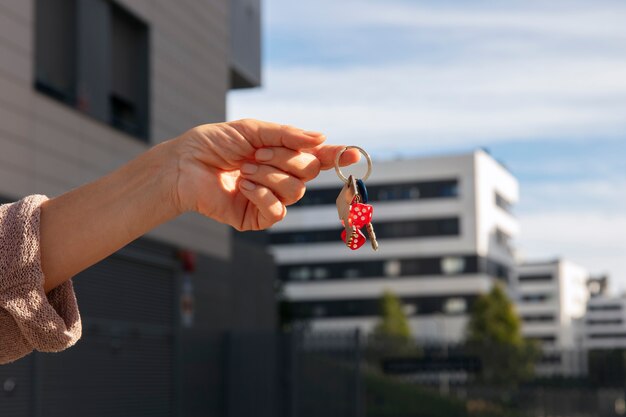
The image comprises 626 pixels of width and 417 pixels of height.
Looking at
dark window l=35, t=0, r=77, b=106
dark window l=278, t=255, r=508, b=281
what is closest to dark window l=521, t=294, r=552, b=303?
dark window l=278, t=255, r=508, b=281

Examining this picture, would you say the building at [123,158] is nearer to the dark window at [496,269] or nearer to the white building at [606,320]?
the dark window at [496,269]

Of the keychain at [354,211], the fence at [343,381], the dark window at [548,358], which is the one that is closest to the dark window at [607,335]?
the fence at [343,381]

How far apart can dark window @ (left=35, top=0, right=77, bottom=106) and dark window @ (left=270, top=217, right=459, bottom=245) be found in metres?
66.5

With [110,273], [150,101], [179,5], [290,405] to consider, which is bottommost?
[290,405]

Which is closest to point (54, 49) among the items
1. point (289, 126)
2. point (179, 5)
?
point (179, 5)

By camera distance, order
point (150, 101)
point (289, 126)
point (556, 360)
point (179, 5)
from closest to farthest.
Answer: point (289, 126) → point (150, 101) → point (179, 5) → point (556, 360)

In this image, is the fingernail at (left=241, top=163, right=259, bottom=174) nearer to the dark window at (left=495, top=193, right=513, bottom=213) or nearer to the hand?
the hand

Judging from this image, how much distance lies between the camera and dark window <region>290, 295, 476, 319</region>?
278ft

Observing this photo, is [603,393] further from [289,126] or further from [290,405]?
[289,126]

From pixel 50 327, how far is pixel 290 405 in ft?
67.1

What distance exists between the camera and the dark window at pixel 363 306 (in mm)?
84688

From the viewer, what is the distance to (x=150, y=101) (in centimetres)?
1984

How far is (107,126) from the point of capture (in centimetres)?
1805

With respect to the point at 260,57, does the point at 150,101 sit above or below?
below
